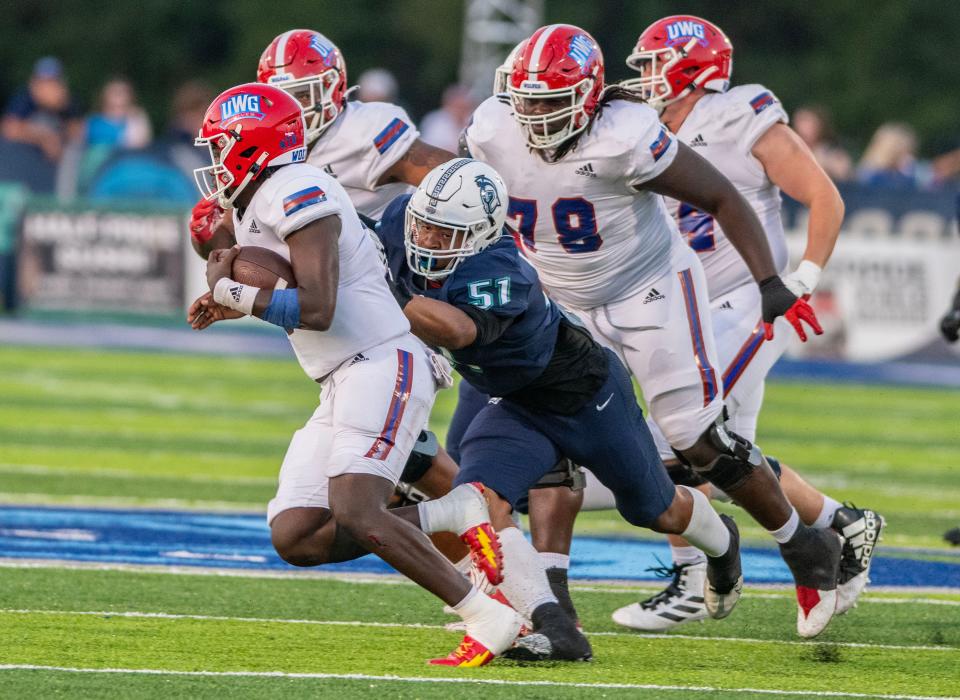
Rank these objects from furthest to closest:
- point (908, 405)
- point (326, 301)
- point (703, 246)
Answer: point (908, 405) < point (703, 246) < point (326, 301)

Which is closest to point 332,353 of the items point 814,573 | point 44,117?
point 814,573

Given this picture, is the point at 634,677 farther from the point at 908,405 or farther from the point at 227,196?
the point at 908,405

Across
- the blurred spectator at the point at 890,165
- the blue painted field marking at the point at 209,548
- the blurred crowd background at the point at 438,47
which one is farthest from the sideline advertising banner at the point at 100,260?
the blurred crowd background at the point at 438,47

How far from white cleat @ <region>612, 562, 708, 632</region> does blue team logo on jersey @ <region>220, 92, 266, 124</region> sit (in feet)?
6.24

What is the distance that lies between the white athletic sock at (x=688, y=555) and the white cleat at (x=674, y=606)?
0.06ft

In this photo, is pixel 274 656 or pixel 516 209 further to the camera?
pixel 516 209

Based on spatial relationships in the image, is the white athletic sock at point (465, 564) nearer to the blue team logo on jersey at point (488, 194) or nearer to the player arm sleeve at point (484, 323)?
the player arm sleeve at point (484, 323)

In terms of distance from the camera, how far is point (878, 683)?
465 cm

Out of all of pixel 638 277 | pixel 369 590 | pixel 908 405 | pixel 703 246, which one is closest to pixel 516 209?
pixel 638 277

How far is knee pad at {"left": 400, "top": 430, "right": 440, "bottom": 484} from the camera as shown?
211 inches

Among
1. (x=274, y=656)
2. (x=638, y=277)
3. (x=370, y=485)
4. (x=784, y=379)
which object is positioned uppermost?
(x=638, y=277)

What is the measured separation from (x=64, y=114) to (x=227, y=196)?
39.6 feet

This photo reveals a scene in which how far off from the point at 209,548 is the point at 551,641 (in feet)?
6.83

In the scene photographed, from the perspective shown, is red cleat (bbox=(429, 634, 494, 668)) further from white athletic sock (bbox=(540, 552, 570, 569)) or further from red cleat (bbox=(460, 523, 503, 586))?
white athletic sock (bbox=(540, 552, 570, 569))
